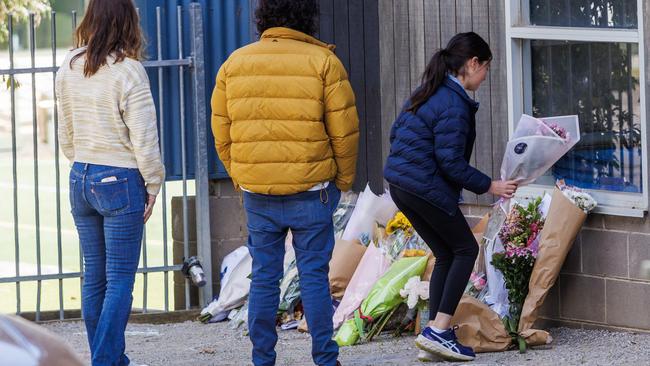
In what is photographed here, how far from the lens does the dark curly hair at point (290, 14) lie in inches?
227

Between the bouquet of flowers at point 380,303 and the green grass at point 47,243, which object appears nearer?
the bouquet of flowers at point 380,303

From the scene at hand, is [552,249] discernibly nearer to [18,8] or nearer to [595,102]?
[595,102]

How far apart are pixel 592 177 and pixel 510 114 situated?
58 centimetres

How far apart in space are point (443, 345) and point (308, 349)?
0.95 m

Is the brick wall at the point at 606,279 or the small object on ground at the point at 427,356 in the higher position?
the brick wall at the point at 606,279

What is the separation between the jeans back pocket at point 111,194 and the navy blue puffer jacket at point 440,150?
4.14ft

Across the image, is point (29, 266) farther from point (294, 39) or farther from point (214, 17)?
point (294, 39)

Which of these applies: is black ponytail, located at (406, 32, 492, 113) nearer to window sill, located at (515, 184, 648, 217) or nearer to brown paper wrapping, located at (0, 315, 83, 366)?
window sill, located at (515, 184, 648, 217)

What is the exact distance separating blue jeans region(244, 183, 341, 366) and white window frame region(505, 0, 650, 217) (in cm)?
154

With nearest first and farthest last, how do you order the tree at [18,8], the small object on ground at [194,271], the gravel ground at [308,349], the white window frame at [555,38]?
the gravel ground at [308,349], the white window frame at [555,38], the small object on ground at [194,271], the tree at [18,8]

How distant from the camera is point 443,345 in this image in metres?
6.17

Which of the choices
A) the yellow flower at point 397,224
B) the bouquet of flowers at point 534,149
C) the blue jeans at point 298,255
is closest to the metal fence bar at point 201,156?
the yellow flower at point 397,224

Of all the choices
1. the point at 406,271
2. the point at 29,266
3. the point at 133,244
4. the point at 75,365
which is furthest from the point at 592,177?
the point at 29,266

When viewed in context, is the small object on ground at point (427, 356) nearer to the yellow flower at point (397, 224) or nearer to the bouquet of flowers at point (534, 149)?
the bouquet of flowers at point (534, 149)
